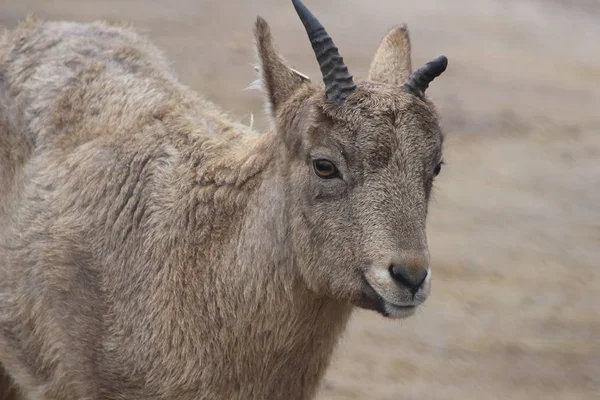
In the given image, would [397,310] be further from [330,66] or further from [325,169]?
[330,66]

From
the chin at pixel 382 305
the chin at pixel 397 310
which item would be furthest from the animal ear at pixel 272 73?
the chin at pixel 397 310

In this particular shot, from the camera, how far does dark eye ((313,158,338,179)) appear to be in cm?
582

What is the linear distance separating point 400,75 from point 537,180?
23.8ft

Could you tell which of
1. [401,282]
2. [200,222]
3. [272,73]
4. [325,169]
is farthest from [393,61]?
[401,282]

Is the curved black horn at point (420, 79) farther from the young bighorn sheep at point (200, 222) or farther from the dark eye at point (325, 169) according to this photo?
the dark eye at point (325, 169)

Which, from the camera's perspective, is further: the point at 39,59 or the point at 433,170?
the point at 39,59

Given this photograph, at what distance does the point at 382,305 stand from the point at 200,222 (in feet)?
4.58

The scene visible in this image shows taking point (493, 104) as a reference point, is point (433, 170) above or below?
above

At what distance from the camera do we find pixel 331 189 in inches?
230

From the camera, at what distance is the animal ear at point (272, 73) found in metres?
6.24

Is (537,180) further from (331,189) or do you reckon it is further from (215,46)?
(331,189)

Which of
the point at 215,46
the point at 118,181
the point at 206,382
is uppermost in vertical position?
the point at 118,181

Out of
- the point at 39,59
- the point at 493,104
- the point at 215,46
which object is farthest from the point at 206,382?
the point at 215,46

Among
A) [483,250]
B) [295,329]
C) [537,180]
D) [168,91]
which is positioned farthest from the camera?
[537,180]
